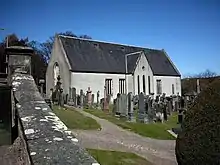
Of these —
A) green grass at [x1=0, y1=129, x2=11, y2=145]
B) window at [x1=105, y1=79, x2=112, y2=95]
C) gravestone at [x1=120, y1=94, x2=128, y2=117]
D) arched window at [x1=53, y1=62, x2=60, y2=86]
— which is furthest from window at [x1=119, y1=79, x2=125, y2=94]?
green grass at [x1=0, y1=129, x2=11, y2=145]

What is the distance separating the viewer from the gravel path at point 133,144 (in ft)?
31.8

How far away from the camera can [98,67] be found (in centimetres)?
4206

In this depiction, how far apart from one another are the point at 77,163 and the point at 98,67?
39781mm

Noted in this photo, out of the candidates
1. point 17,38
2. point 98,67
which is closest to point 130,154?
point 98,67

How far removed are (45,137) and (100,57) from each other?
1645 inches

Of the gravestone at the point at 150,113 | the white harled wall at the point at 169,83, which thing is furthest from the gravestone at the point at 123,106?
the white harled wall at the point at 169,83

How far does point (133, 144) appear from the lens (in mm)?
11445

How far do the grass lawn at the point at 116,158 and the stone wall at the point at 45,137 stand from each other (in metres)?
4.72

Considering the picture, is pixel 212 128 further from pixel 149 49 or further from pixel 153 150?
pixel 149 49

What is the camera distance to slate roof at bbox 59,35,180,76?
134 feet

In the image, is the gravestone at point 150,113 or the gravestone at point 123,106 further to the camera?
the gravestone at point 123,106

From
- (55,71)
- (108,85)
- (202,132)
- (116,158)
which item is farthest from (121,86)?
(202,132)

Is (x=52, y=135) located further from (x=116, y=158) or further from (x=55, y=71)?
(x=55, y=71)

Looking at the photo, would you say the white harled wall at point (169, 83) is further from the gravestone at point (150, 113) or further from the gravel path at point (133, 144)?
the gravel path at point (133, 144)
